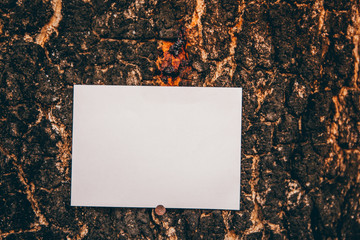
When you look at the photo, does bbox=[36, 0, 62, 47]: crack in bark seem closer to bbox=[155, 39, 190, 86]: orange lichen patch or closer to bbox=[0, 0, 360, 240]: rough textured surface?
bbox=[0, 0, 360, 240]: rough textured surface

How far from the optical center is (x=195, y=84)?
0.68 m

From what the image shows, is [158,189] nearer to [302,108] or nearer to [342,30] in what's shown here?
[302,108]

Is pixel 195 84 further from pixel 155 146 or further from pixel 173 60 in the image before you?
pixel 155 146

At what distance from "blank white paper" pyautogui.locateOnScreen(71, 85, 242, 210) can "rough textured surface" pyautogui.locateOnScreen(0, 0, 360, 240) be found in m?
0.03

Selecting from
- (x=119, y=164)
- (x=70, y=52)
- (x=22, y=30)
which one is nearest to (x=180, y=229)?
(x=119, y=164)

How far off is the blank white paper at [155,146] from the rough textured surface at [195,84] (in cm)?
3

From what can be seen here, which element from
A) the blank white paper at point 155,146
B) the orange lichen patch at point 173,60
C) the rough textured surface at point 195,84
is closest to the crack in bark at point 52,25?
the rough textured surface at point 195,84

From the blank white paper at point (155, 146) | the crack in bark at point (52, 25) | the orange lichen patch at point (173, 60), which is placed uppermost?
the crack in bark at point (52, 25)

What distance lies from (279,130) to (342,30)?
36 cm

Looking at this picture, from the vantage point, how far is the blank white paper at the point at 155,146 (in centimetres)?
67

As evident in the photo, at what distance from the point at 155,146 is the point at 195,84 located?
0.72 ft

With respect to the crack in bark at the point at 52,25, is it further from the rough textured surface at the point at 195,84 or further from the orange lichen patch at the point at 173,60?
the orange lichen patch at the point at 173,60

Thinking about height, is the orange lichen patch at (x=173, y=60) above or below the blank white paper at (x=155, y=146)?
above

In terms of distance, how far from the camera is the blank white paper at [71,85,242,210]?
0.67 m
